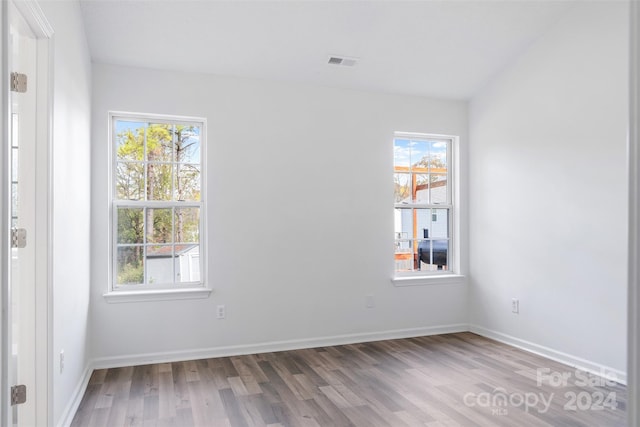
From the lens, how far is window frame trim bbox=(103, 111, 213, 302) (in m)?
3.73

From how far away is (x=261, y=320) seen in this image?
160 inches

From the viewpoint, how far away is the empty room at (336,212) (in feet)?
9.61

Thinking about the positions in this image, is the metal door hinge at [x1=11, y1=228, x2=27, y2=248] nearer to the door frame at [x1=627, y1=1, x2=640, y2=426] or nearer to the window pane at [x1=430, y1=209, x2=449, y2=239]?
the door frame at [x1=627, y1=1, x2=640, y2=426]

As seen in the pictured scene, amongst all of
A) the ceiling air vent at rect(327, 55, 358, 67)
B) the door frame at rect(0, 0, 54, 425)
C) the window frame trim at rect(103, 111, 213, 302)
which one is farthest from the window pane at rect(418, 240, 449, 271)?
the door frame at rect(0, 0, 54, 425)

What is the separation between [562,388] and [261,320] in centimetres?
243

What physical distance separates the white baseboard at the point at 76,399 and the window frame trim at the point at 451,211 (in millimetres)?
2899

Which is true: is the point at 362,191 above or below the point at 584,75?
below

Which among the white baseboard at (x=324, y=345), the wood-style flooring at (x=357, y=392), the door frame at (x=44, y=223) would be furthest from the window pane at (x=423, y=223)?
the door frame at (x=44, y=223)

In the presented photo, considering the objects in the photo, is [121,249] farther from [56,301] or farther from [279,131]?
[279,131]

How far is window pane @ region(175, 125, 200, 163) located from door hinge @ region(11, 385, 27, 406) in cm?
225

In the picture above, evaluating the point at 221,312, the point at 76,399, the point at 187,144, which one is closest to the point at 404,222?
the point at 221,312

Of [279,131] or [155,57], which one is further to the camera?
[279,131]

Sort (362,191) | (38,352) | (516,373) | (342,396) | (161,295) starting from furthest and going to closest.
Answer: (362,191) < (161,295) < (516,373) < (342,396) < (38,352)

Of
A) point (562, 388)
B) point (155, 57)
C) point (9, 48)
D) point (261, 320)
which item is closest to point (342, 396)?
point (261, 320)
